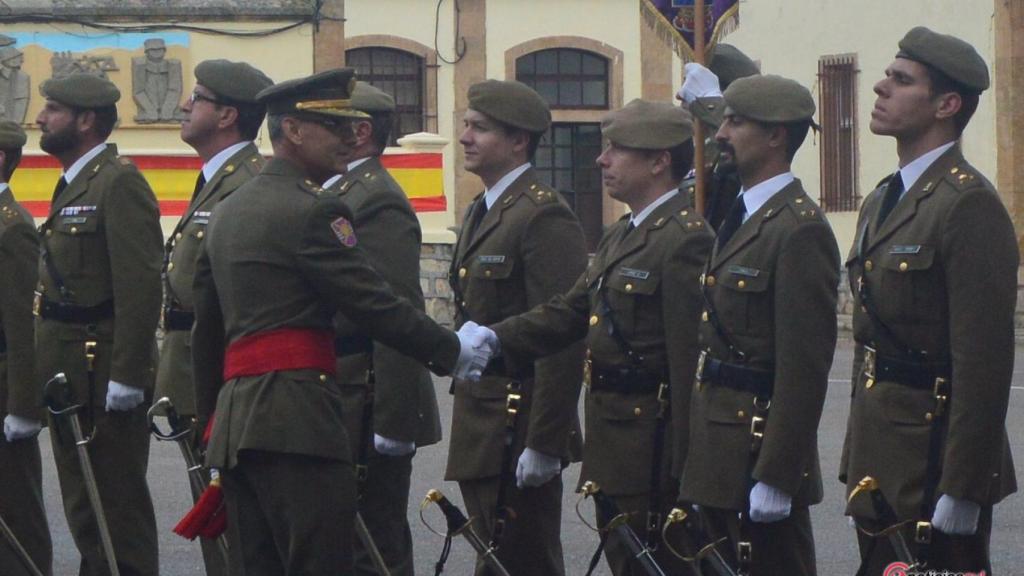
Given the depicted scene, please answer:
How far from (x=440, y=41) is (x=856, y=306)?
961 inches

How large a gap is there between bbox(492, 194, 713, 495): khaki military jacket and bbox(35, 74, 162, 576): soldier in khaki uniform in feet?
5.51

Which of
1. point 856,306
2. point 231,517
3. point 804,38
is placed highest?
point 804,38

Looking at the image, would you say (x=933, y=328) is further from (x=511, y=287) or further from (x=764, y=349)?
(x=511, y=287)

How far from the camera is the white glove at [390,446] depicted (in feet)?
23.9

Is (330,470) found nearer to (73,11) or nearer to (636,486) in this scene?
(636,486)

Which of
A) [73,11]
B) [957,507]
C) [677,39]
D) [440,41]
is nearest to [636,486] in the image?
[957,507]

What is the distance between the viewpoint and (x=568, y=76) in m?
30.9

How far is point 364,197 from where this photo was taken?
24.4ft

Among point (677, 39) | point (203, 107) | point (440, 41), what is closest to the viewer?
point (203, 107)

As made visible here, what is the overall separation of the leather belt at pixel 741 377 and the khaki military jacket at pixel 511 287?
882mm

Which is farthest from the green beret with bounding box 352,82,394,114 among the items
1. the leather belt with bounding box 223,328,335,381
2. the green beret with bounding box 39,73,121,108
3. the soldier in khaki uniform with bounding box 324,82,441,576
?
the leather belt with bounding box 223,328,335,381

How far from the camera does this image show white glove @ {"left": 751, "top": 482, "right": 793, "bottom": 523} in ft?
19.3

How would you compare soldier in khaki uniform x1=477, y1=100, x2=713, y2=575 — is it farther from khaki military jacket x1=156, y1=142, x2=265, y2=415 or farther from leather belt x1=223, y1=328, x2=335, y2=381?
khaki military jacket x1=156, y1=142, x2=265, y2=415

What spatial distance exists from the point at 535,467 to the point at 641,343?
565mm
